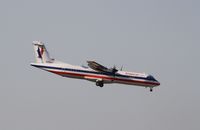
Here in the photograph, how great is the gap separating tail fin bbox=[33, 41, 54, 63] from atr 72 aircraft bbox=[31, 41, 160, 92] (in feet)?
5.42

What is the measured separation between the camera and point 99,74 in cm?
7338

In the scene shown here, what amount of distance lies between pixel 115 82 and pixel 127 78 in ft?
9.14

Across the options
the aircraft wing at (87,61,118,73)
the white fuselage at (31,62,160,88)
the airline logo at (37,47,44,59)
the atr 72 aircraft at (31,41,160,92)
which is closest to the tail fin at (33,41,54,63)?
the airline logo at (37,47,44,59)

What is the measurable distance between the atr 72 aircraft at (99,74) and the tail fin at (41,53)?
1.65 meters

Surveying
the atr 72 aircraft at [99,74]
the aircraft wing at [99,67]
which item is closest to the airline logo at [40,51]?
the atr 72 aircraft at [99,74]

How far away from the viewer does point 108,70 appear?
242 feet

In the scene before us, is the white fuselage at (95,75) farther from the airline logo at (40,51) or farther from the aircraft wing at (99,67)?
the airline logo at (40,51)

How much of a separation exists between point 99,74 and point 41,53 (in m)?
14.5

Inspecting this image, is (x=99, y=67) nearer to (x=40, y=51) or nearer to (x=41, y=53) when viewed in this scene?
(x=41, y=53)

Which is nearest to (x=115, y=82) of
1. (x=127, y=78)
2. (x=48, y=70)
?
(x=127, y=78)

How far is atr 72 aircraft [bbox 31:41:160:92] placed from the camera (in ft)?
240

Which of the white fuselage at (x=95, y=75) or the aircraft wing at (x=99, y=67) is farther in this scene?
the white fuselage at (x=95, y=75)

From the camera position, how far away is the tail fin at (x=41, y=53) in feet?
250

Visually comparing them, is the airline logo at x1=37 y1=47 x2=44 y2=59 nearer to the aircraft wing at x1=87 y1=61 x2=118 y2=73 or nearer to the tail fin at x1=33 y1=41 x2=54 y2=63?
the tail fin at x1=33 y1=41 x2=54 y2=63
